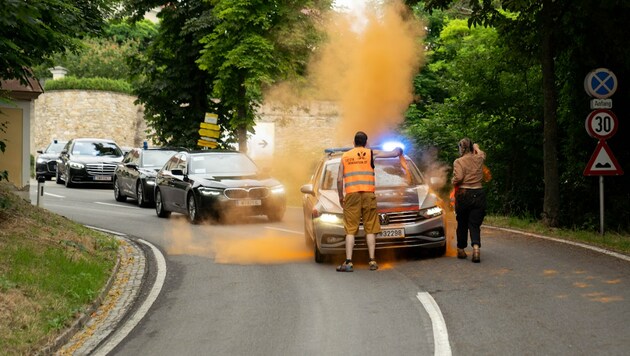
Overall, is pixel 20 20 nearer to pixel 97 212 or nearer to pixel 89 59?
pixel 97 212

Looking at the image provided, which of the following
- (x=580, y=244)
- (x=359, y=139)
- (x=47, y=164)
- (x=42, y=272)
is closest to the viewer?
(x=42, y=272)

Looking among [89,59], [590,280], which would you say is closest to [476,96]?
[590,280]

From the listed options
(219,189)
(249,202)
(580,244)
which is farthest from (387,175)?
(219,189)

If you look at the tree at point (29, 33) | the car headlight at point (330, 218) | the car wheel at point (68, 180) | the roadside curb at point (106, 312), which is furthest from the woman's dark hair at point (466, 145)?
the car wheel at point (68, 180)

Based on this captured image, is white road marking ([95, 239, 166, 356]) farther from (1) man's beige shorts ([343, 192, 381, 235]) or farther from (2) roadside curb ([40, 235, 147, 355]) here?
(1) man's beige shorts ([343, 192, 381, 235])

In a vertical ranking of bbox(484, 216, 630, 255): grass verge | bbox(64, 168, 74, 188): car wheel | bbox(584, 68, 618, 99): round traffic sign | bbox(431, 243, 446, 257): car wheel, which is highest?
bbox(584, 68, 618, 99): round traffic sign

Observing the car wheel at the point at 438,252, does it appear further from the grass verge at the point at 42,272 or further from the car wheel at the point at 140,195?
the car wheel at the point at 140,195

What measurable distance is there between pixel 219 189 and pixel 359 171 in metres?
8.14

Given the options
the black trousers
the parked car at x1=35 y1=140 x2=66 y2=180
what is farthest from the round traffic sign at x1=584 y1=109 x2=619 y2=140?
the parked car at x1=35 y1=140 x2=66 y2=180

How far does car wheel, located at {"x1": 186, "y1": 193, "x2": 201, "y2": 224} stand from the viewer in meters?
20.4

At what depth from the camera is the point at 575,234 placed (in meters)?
16.9

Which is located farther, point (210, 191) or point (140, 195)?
point (140, 195)

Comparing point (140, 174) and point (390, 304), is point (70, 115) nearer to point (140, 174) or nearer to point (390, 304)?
point (140, 174)

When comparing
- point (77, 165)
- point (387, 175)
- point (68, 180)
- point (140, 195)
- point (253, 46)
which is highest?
point (253, 46)
